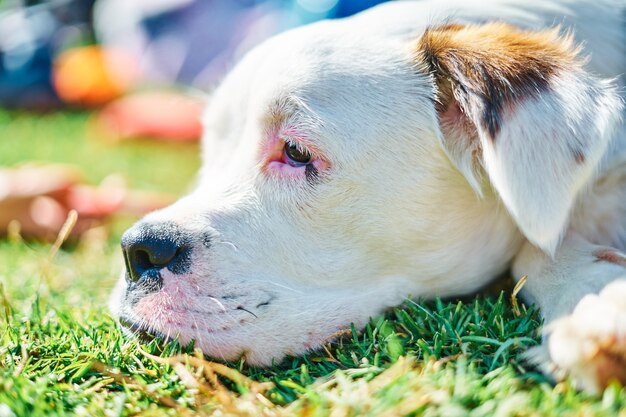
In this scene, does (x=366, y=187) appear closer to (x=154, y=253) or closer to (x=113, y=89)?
(x=154, y=253)

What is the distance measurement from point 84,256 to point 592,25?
2.38m

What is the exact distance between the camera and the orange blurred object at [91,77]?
7.30 meters

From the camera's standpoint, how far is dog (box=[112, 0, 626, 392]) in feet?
6.97

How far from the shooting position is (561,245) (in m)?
2.33

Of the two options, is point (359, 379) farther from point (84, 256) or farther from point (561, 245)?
point (84, 256)

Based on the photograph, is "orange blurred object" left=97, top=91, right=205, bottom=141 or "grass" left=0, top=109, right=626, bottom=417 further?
"orange blurred object" left=97, top=91, right=205, bottom=141

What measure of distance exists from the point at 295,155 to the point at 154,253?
21.0 inches

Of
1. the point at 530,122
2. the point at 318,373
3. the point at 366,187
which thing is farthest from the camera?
the point at 366,187

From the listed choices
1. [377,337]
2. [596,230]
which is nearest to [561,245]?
[596,230]

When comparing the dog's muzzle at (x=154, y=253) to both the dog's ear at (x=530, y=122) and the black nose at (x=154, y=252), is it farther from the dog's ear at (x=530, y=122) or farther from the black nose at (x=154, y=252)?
the dog's ear at (x=530, y=122)

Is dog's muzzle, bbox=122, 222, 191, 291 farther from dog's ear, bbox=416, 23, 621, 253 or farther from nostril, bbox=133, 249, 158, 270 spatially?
dog's ear, bbox=416, 23, 621, 253

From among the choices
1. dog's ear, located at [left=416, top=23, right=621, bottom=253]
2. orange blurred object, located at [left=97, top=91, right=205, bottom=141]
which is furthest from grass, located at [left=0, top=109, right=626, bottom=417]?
orange blurred object, located at [left=97, top=91, right=205, bottom=141]

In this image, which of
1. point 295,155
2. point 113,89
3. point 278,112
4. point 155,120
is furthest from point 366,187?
point 113,89

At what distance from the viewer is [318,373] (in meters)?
2.04
